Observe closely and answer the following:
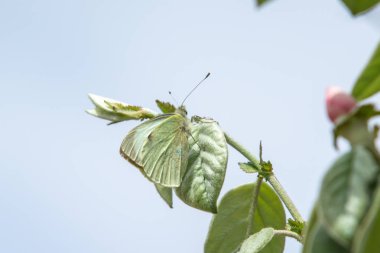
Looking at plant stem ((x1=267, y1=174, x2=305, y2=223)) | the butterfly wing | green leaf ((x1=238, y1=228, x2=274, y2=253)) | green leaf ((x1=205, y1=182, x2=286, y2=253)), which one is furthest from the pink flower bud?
green leaf ((x1=205, y1=182, x2=286, y2=253))

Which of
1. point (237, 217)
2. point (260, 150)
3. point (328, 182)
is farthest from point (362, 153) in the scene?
point (237, 217)

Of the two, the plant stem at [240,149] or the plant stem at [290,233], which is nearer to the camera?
the plant stem at [290,233]

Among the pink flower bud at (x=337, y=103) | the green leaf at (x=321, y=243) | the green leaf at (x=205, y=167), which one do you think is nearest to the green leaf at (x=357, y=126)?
the pink flower bud at (x=337, y=103)

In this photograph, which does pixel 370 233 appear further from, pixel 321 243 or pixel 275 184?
pixel 275 184

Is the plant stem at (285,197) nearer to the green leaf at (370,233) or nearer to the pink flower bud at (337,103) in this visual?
the pink flower bud at (337,103)

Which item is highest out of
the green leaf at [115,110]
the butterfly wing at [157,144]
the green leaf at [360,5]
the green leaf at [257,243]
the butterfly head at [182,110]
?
the green leaf at [115,110]

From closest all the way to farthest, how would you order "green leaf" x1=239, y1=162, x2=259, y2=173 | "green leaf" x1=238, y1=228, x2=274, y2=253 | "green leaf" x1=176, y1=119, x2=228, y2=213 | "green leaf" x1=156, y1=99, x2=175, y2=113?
"green leaf" x1=238, y1=228, x2=274, y2=253, "green leaf" x1=176, y1=119, x2=228, y2=213, "green leaf" x1=239, y1=162, x2=259, y2=173, "green leaf" x1=156, y1=99, x2=175, y2=113

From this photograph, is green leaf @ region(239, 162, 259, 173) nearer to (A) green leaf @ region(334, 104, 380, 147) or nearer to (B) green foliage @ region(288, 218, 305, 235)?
(B) green foliage @ region(288, 218, 305, 235)
